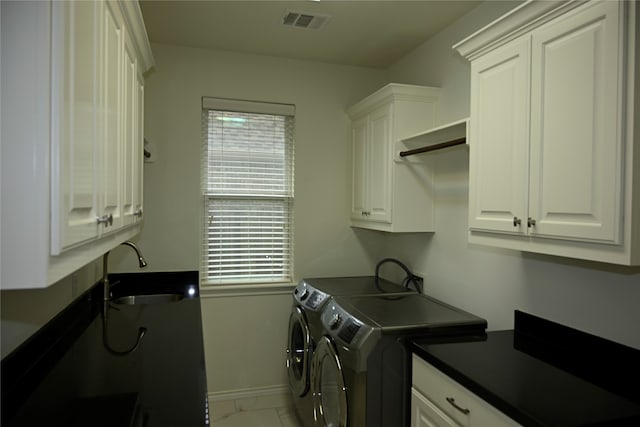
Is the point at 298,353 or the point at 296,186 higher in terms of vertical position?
the point at 296,186

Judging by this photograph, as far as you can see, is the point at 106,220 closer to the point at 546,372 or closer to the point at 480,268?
the point at 546,372

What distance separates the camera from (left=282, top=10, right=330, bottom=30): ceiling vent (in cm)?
253

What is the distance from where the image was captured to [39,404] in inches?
47.9

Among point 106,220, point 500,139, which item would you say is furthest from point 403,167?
point 106,220

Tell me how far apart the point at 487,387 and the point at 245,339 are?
223cm

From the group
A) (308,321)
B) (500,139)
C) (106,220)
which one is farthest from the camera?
(308,321)

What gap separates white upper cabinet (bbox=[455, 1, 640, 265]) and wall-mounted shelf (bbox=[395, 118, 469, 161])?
34cm

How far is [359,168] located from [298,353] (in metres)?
1.45

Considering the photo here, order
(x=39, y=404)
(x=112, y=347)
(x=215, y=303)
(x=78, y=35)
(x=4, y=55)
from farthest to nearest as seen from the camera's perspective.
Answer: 1. (x=215, y=303)
2. (x=112, y=347)
3. (x=39, y=404)
4. (x=78, y=35)
5. (x=4, y=55)

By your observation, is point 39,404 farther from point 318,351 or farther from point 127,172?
point 318,351

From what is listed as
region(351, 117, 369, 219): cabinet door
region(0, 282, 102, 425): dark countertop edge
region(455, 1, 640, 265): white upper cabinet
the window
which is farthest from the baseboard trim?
region(455, 1, 640, 265): white upper cabinet

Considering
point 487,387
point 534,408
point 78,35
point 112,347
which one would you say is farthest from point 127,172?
point 534,408

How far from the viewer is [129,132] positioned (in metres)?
1.84

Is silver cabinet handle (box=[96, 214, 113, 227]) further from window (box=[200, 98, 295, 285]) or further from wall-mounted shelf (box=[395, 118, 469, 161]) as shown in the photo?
window (box=[200, 98, 295, 285])
